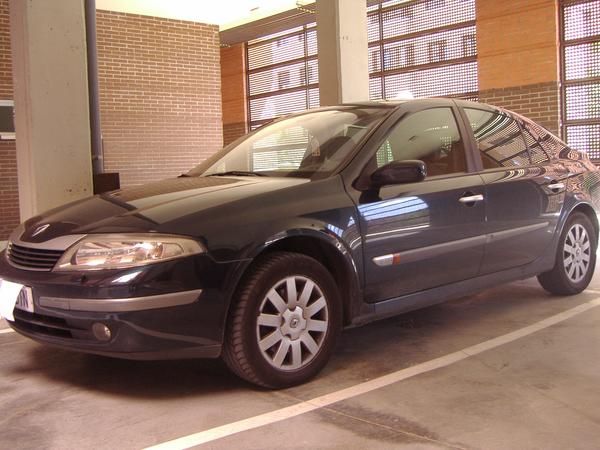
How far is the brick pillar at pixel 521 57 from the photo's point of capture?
490 inches

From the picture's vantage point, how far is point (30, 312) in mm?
3486

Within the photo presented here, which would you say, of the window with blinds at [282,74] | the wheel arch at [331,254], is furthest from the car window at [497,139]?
the window with blinds at [282,74]

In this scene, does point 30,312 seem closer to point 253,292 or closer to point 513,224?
point 253,292

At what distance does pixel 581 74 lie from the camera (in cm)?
1235

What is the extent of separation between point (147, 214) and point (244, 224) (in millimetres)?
486

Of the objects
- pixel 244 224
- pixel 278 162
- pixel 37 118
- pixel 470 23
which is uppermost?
pixel 470 23

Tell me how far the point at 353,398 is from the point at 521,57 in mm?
10898

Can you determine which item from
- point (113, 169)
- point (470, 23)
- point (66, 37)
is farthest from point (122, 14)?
point (66, 37)

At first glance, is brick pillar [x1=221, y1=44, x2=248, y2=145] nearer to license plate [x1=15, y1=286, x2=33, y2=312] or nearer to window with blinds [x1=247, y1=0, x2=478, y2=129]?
window with blinds [x1=247, y1=0, x2=478, y2=129]

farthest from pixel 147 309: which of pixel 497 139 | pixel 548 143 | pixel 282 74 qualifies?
pixel 282 74

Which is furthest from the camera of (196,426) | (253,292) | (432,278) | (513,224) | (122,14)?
(122,14)

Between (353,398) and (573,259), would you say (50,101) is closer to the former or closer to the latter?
(353,398)

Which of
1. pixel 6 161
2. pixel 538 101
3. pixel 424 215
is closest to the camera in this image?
pixel 424 215

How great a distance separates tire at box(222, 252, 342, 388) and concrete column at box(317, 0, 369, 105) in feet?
14.1
